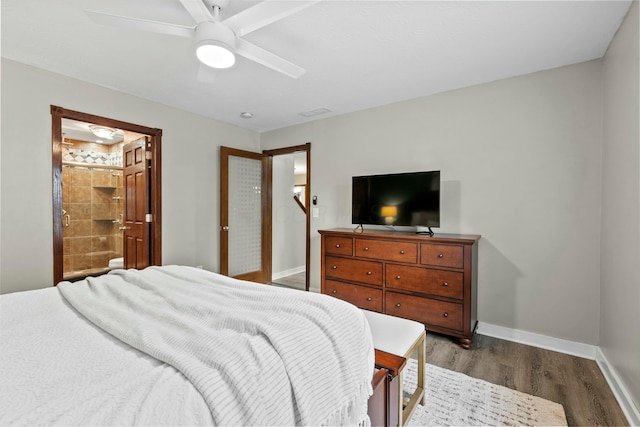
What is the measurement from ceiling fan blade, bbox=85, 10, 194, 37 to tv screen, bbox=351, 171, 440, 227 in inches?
86.6

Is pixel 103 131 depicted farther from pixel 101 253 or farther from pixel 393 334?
pixel 393 334

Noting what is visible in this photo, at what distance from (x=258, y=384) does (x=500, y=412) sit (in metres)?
1.71

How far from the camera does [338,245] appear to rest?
3.27 metres

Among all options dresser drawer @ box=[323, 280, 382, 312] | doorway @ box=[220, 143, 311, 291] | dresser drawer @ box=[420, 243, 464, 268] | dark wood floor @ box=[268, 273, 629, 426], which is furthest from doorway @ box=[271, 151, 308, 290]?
dark wood floor @ box=[268, 273, 629, 426]

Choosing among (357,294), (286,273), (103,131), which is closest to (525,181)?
(357,294)

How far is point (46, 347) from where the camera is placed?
1.05m

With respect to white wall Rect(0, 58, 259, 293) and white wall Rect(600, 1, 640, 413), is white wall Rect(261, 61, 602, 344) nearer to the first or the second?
white wall Rect(600, 1, 640, 413)

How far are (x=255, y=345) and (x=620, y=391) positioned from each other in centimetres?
242

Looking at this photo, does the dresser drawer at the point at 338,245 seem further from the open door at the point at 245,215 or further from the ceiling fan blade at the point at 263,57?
the ceiling fan blade at the point at 263,57

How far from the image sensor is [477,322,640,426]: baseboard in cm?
172

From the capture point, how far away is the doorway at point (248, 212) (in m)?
4.07

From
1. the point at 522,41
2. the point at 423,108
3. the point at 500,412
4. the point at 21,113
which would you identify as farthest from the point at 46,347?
the point at 423,108

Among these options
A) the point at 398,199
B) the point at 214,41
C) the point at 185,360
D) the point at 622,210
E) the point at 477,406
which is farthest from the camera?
the point at 398,199

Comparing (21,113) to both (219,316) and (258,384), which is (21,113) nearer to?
(219,316)
